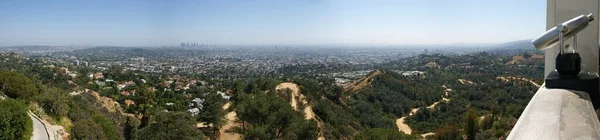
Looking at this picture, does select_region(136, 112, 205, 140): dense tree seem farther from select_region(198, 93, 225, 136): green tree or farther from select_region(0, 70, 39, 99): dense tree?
select_region(0, 70, 39, 99): dense tree

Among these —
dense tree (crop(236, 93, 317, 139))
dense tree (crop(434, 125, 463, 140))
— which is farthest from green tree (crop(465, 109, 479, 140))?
dense tree (crop(236, 93, 317, 139))

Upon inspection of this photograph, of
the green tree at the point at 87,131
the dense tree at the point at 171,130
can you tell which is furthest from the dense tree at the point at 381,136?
the green tree at the point at 87,131

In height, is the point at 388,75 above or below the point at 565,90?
below

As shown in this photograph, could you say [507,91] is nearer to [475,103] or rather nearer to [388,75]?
[475,103]

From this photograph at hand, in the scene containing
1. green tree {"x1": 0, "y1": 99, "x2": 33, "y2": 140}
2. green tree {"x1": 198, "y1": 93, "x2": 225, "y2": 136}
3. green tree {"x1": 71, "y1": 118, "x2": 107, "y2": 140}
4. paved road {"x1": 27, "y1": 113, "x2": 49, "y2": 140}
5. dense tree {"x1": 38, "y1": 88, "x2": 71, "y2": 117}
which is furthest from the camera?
green tree {"x1": 198, "y1": 93, "x2": 225, "y2": 136}

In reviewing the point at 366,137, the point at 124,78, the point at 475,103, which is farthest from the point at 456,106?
the point at 124,78

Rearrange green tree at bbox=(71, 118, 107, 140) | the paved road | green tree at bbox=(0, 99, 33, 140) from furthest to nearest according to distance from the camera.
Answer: green tree at bbox=(71, 118, 107, 140), the paved road, green tree at bbox=(0, 99, 33, 140)

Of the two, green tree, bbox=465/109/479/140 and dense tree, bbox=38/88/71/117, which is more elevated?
dense tree, bbox=38/88/71/117

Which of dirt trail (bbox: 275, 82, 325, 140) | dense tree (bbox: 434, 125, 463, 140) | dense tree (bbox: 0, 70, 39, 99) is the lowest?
dense tree (bbox: 434, 125, 463, 140)
